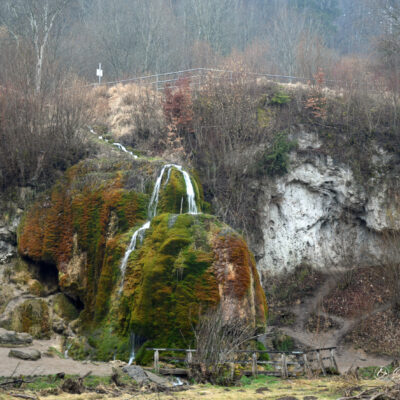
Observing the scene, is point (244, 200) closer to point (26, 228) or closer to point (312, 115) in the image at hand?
point (312, 115)

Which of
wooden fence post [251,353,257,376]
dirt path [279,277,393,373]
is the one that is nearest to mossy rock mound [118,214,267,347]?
wooden fence post [251,353,257,376]

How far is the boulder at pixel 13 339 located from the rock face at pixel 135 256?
1.80m

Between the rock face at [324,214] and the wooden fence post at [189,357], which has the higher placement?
the rock face at [324,214]

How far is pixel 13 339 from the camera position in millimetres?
14859

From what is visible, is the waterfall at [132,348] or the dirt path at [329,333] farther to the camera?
the dirt path at [329,333]

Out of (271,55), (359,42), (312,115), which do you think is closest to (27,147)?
(312,115)

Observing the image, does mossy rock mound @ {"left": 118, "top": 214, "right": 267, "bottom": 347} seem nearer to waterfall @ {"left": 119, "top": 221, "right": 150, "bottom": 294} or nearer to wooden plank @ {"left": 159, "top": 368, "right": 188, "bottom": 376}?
waterfall @ {"left": 119, "top": 221, "right": 150, "bottom": 294}

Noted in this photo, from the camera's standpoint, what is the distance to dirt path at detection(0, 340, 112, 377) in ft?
39.8

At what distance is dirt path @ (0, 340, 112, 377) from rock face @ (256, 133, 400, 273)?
13447 mm

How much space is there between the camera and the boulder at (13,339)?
14.7 metres

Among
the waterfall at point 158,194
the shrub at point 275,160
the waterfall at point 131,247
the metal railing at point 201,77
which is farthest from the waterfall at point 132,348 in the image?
the metal railing at point 201,77

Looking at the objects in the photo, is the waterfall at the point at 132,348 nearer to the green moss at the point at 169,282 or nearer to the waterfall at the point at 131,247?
the green moss at the point at 169,282

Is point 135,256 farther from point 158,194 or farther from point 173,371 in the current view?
point 173,371

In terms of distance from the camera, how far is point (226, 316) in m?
14.3
